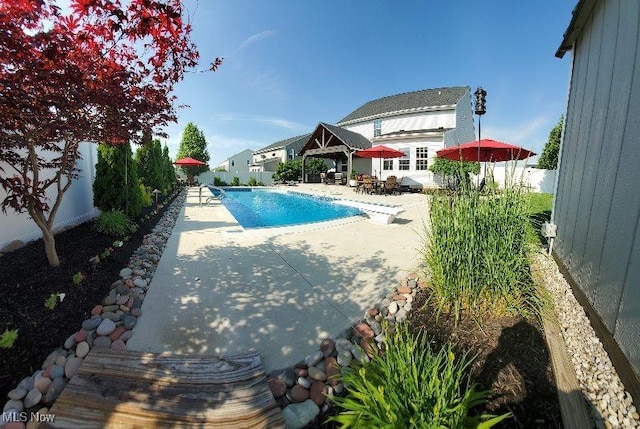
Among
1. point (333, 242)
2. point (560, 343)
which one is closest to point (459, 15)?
point (333, 242)

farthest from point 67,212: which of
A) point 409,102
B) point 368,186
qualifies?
point 409,102

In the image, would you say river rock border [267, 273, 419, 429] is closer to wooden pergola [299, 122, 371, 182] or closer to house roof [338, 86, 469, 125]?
wooden pergola [299, 122, 371, 182]

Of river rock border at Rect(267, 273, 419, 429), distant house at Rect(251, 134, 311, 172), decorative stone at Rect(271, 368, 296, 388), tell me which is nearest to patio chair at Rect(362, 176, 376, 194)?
river rock border at Rect(267, 273, 419, 429)

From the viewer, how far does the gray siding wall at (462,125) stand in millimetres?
19141

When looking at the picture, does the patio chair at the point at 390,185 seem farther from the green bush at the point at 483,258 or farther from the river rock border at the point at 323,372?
the river rock border at the point at 323,372

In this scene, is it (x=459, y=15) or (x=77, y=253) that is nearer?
(x=77, y=253)

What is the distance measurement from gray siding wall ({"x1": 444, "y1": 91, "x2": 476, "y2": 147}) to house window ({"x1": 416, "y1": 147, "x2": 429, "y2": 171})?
137cm

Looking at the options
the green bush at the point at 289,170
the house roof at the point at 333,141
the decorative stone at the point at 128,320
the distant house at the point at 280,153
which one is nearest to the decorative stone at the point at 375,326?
the decorative stone at the point at 128,320

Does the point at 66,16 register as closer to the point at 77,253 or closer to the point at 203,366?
the point at 77,253

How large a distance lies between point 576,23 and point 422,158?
1458cm

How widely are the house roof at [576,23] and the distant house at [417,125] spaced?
1265cm

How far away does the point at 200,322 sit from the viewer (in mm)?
2877

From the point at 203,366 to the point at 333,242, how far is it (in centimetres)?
423

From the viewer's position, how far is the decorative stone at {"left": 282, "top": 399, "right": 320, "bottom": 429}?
1.82 metres
